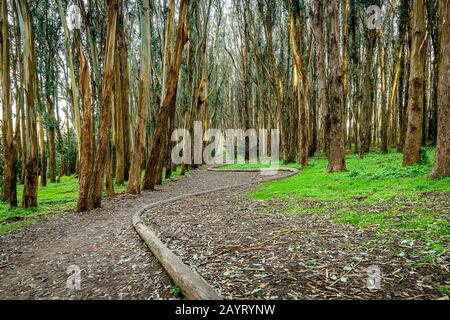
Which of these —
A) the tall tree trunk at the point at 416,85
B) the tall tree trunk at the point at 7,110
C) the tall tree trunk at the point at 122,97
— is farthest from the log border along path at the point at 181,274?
the tall tree trunk at the point at 416,85

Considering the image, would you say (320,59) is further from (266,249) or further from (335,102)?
(266,249)

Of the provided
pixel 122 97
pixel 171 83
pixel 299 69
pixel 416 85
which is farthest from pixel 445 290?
pixel 299 69

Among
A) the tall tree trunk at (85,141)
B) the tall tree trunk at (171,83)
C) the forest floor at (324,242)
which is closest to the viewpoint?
the forest floor at (324,242)

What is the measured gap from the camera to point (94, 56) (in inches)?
452

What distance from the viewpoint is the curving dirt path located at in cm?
335

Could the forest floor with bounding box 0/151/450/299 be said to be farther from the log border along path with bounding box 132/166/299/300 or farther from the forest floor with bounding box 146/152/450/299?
the log border along path with bounding box 132/166/299/300

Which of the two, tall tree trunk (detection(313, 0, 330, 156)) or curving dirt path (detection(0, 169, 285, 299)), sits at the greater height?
tall tree trunk (detection(313, 0, 330, 156))


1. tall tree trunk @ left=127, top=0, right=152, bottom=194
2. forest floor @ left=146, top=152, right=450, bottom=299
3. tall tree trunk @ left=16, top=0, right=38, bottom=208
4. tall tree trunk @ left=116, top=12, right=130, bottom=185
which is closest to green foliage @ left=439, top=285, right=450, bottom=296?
forest floor @ left=146, top=152, right=450, bottom=299

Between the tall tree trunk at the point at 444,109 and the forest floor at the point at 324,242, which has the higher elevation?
the tall tree trunk at the point at 444,109

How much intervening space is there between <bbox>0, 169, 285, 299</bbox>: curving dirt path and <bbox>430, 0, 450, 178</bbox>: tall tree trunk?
22.1ft

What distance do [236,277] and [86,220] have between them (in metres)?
5.47

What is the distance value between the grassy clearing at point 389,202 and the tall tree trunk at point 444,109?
0.38m

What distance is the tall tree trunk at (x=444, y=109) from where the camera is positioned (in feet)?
21.3

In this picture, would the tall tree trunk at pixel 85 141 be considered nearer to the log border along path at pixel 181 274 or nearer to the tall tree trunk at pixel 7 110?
the tall tree trunk at pixel 7 110
